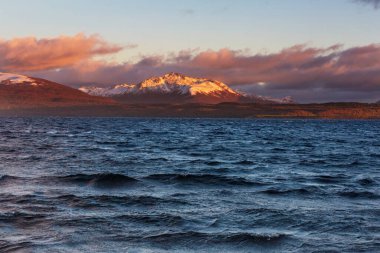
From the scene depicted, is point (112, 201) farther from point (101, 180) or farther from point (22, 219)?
point (101, 180)

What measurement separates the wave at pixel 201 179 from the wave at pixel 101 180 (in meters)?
1.82

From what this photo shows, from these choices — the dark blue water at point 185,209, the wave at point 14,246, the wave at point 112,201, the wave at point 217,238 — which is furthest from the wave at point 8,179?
the wave at point 217,238

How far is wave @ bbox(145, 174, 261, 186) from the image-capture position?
1167 inches

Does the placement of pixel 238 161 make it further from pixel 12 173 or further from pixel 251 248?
pixel 251 248

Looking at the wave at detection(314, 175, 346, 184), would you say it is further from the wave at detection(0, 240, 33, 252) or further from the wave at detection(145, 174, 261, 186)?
the wave at detection(0, 240, 33, 252)

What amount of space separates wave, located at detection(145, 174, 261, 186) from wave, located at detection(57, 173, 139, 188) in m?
1.82

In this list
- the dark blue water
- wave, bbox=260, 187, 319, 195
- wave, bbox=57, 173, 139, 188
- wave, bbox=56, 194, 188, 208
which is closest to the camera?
the dark blue water

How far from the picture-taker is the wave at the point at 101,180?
2820 cm

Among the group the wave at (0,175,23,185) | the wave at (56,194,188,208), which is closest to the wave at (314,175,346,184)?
the wave at (56,194,188,208)

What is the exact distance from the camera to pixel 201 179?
30922 millimetres

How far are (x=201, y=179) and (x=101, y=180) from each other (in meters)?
5.54

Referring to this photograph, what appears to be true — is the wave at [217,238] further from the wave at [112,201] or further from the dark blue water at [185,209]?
the wave at [112,201]

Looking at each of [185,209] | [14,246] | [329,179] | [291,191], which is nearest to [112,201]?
[185,209]

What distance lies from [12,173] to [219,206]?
47.9ft
